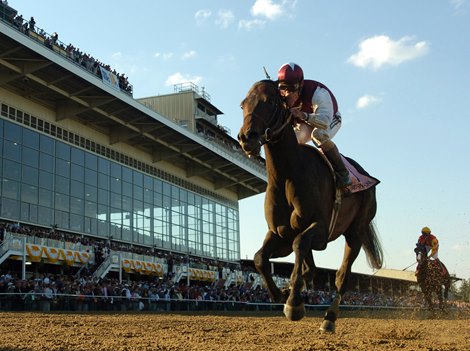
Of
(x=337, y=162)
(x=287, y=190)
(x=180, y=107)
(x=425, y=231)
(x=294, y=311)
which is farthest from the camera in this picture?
(x=180, y=107)

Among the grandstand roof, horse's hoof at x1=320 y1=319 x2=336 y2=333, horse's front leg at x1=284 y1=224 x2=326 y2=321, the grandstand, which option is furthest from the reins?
the grandstand roof

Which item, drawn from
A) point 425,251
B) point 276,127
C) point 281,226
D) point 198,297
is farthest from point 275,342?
point 198,297

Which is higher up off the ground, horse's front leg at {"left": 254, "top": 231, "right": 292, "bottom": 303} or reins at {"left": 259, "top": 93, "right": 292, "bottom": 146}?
reins at {"left": 259, "top": 93, "right": 292, "bottom": 146}

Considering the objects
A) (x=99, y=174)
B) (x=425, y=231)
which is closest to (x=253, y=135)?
(x=425, y=231)

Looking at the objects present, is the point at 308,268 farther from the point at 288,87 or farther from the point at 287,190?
the point at 288,87

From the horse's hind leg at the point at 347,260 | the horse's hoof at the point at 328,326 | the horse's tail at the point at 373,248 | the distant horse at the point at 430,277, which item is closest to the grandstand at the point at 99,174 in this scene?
the distant horse at the point at 430,277

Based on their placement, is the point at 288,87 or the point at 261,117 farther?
the point at 288,87

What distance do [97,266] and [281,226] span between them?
82.8 ft

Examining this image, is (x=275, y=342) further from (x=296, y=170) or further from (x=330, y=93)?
(x=330, y=93)

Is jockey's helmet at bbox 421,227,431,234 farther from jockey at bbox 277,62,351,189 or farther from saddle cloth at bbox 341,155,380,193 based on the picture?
jockey at bbox 277,62,351,189

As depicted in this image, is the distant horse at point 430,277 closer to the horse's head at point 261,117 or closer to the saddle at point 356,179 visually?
the saddle at point 356,179

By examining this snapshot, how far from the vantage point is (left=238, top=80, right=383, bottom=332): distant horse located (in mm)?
5902

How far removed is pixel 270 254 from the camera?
6.58 metres

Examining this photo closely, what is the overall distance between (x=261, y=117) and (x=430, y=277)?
37.4 feet
